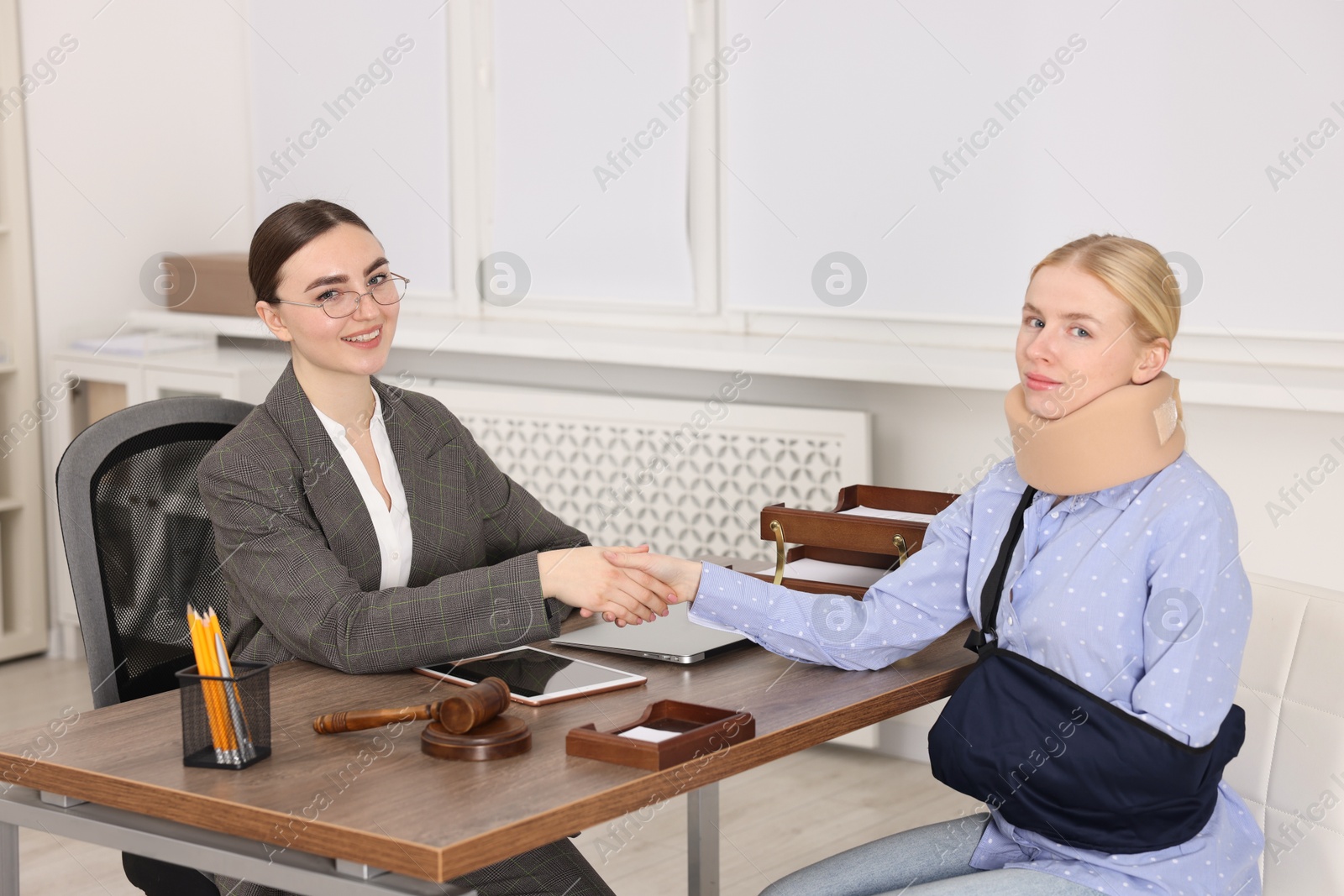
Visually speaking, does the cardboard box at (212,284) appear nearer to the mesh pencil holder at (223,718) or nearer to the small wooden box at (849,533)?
the small wooden box at (849,533)

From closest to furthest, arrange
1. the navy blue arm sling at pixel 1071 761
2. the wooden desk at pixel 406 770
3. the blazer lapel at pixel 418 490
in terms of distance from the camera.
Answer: the wooden desk at pixel 406 770
the navy blue arm sling at pixel 1071 761
the blazer lapel at pixel 418 490

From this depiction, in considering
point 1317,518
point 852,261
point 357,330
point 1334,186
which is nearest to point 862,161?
point 852,261

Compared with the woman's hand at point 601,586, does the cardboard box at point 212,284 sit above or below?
above

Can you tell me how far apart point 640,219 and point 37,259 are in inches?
74.2

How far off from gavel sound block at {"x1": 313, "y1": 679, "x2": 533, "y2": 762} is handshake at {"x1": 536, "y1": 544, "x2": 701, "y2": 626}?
0.28 meters

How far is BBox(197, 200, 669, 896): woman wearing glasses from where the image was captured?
1843 millimetres

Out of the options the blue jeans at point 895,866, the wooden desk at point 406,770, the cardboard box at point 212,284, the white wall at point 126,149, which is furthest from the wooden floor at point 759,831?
the white wall at point 126,149

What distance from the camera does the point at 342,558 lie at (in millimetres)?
2012

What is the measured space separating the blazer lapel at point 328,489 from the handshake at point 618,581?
293 millimetres

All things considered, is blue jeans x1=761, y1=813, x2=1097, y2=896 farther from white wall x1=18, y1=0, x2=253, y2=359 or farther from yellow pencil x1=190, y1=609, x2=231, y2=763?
white wall x1=18, y1=0, x2=253, y2=359

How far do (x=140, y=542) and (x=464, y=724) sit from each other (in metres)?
0.78

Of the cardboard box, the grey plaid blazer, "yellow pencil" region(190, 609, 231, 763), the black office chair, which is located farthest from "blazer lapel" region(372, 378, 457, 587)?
the cardboard box

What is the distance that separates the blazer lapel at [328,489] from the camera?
199 centimetres

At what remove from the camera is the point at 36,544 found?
439 centimetres
